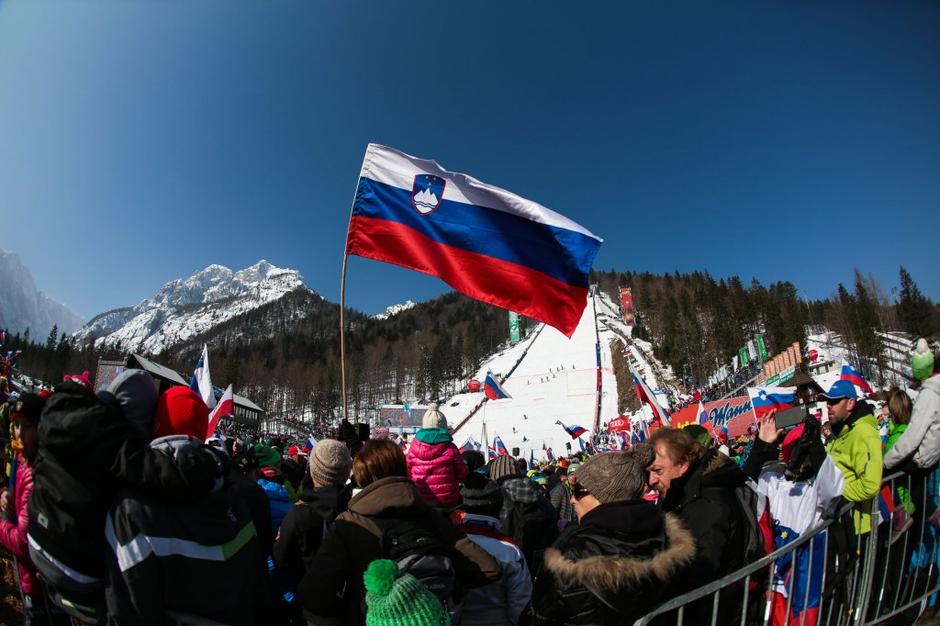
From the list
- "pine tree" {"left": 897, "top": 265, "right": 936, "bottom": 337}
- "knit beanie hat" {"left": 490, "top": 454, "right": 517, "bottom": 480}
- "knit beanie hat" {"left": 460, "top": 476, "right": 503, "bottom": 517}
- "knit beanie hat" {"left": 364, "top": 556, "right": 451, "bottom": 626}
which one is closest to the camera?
"knit beanie hat" {"left": 364, "top": 556, "right": 451, "bottom": 626}

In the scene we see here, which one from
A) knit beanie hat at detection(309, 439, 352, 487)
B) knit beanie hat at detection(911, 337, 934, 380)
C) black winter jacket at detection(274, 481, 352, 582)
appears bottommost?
black winter jacket at detection(274, 481, 352, 582)

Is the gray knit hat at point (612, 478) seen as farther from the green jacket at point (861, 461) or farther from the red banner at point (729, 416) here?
the red banner at point (729, 416)

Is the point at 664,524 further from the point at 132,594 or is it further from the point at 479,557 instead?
the point at 132,594

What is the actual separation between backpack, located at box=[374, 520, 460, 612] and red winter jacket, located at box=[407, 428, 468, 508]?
29.5 inches

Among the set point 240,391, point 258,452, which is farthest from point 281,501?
point 240,391

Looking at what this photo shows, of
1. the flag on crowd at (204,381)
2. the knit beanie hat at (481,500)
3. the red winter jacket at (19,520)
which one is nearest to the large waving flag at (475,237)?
the knit beanie hat at (481,500)

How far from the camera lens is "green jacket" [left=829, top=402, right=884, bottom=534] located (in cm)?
333

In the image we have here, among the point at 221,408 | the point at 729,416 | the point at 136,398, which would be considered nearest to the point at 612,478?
the point at 136,398

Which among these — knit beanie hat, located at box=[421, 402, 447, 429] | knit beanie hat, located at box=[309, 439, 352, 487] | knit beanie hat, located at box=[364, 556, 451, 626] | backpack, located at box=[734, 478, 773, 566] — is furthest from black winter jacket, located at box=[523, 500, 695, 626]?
knit beanie hat, located at box=[309, 439, 352, 487]

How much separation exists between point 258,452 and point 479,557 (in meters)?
3.48

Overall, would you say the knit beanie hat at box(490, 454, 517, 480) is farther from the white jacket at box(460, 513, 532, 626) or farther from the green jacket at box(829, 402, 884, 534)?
the green jacket at box(829, 402, 884, 534)

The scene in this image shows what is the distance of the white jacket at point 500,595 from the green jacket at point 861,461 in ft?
8.57

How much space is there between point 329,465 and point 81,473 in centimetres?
159

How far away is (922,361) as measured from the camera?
394 cm
